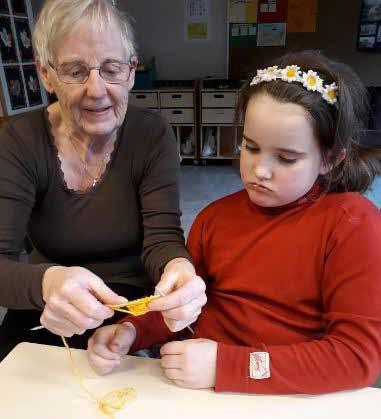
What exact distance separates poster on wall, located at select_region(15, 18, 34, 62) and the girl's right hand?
3.02 meters

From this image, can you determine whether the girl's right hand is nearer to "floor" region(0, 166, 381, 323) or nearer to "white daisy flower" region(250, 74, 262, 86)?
"white daisy flower" region(250, 74, 262, 86)

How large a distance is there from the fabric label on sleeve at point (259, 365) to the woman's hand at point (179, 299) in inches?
4.7

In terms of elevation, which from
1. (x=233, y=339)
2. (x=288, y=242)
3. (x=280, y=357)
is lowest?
(x=233, y=339)

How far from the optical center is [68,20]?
32.9 inches

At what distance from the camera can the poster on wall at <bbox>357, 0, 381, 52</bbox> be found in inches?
145

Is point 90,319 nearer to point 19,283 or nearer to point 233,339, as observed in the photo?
point 19,283

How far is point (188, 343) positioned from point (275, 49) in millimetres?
3892

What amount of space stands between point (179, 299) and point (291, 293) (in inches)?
9.9

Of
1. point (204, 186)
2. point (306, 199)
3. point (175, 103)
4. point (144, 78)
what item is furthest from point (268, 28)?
point (306, 199)

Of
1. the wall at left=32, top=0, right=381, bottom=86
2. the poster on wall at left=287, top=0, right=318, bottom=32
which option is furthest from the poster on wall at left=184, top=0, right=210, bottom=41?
the poster on wall at left=287, top=0, right=318, bottom=32

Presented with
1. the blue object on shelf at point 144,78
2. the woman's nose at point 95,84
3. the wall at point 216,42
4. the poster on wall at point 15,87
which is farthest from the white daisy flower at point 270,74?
the blue object on shelf at point 144,78

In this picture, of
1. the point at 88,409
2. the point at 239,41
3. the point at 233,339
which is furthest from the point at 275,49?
the point at 88,409

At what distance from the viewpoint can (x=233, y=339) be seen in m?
0.84

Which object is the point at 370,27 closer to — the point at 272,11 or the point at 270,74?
the point at 272,11
